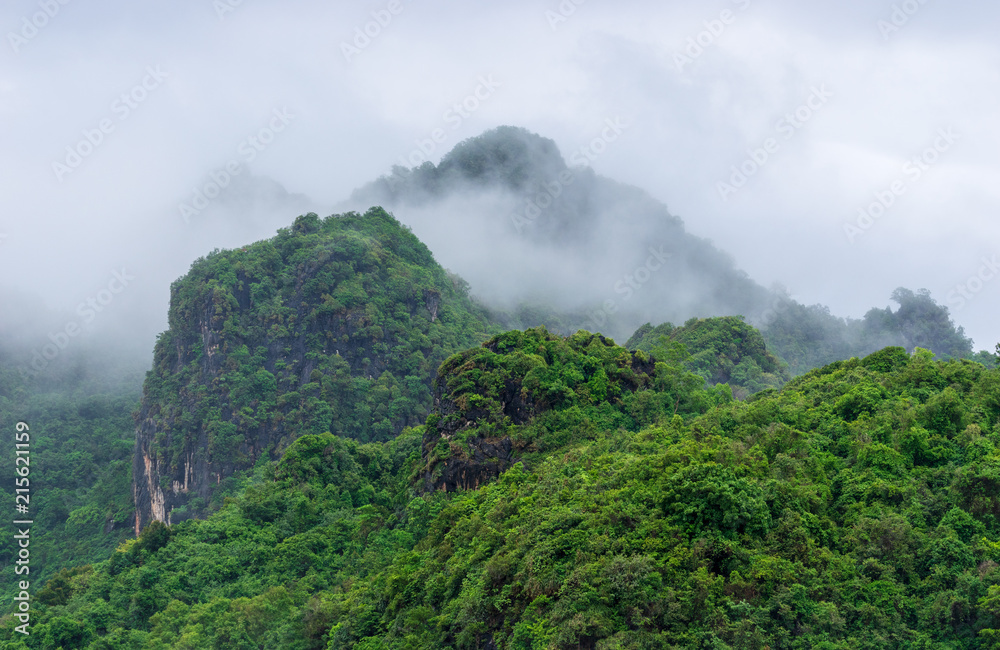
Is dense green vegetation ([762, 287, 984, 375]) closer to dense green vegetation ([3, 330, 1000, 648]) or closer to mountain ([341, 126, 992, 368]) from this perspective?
mountain ([341, 126, 992, 368])

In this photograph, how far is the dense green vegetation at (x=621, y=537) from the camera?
2438 centimetres

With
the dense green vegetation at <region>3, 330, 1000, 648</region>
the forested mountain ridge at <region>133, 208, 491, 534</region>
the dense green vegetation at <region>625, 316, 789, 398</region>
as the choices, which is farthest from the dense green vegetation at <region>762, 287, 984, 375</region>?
the dense green vegetation at <region>3, 330, 1000, 648</region>

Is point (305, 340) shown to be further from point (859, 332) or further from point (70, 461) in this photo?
point (859, 332)

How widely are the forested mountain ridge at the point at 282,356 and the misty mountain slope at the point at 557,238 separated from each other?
26908 mm

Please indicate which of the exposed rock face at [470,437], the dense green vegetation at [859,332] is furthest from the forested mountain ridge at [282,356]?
the dense green vegetation at [859,332]

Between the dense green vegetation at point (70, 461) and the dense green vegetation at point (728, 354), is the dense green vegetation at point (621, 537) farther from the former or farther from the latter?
the dense green vegetation at point (70, 461)

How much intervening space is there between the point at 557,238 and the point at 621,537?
108m

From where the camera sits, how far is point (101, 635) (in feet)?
132

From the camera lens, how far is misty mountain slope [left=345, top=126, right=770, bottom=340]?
384 feet

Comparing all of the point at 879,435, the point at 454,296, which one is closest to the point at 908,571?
the point at 879,435

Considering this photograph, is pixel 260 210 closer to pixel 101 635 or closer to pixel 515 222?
pixel 515 222

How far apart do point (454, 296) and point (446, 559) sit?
5748 cm

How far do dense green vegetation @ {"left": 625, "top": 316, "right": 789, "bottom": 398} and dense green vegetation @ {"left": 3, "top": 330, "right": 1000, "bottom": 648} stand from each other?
18.7 m

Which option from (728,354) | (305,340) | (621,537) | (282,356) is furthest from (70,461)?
(621,537)
